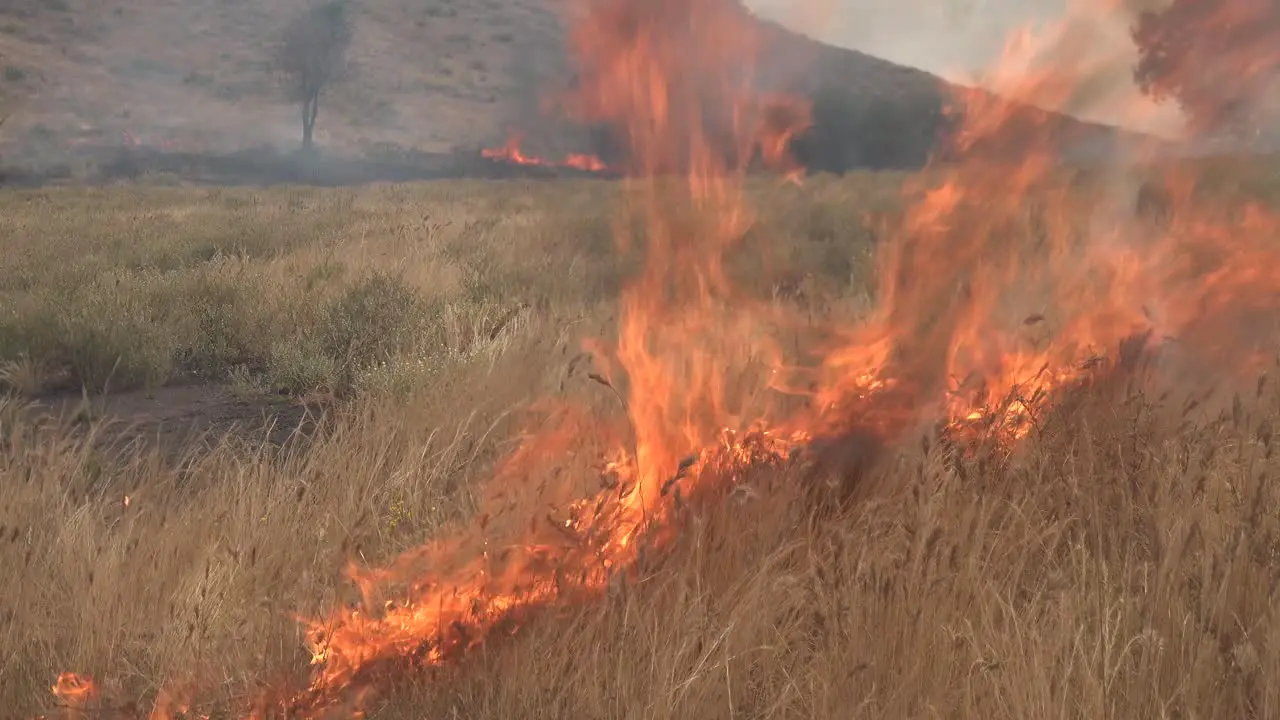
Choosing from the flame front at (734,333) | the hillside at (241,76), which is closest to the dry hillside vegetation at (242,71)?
the hillside at (241,76)

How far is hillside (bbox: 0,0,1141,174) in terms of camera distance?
1652 inches

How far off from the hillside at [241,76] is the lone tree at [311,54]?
1.93 meters

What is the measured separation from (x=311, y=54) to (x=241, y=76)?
986 centimetres

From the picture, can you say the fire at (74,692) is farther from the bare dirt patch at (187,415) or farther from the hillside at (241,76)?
the hillside at (241,76)

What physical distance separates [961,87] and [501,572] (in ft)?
10.8

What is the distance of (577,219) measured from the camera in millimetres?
17328

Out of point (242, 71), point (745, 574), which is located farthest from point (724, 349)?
point (242, 71)

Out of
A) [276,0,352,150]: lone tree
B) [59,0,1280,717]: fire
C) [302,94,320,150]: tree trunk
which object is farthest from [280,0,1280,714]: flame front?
[276,0,352,150]: lone tree

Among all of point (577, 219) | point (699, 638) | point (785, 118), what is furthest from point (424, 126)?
point (699, 638)

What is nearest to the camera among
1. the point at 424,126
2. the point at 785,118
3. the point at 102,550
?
the point at 102,550

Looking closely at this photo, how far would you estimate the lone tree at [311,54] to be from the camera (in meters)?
43.0

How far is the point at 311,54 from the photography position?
43031mm

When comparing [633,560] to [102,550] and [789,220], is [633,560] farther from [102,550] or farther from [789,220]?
[789,220]

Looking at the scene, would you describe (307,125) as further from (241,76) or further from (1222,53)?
(1222,53)
